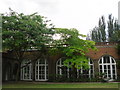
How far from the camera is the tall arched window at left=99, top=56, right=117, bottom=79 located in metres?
17.9

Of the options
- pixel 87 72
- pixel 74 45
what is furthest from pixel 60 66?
pixel 74 45

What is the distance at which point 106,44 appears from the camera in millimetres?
18516

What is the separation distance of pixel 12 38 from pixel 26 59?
7302 millimetres

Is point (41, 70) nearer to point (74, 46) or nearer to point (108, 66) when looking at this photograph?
point (74, 46)

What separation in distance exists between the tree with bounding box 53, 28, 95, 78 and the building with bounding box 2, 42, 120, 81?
6.04ft

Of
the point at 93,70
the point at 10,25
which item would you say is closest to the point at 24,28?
the point at 10,25

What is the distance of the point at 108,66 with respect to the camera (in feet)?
59.3

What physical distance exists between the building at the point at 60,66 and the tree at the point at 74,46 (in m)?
1.84

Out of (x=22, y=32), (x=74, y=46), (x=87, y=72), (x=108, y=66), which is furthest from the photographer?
(x=87, y=72)

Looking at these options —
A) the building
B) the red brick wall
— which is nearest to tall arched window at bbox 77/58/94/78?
the building

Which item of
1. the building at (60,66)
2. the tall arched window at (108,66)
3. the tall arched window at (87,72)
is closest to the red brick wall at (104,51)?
the building at (60,66)

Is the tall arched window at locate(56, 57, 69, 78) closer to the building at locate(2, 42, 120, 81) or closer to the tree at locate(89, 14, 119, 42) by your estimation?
the building at locate(2, 42, 120, 81)

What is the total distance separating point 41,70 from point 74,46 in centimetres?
551

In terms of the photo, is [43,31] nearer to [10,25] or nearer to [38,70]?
[10,25]
